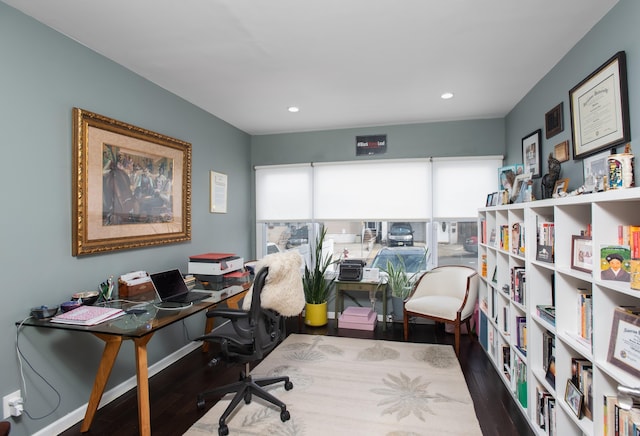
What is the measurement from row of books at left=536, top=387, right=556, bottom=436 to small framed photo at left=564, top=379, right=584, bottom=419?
0.17 meters

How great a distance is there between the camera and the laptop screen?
96.7 inches

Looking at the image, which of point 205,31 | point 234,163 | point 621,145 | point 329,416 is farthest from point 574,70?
point 234,163

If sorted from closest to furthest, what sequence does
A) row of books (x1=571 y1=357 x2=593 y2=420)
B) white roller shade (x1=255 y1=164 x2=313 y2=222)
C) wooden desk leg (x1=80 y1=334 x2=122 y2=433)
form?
row of books (x1=571 y1=357 x2=593 y2=420) → wooden desk leg (x1=80 y1=334 x2=122 y2=433) → white roller shade (x1=255 y1=164 x2=313 y2=222)

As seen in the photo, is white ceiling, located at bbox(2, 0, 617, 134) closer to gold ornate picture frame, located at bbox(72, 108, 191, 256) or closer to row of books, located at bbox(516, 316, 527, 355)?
gold ornate picture frame, located at bbox(72, 108, 191, 256)

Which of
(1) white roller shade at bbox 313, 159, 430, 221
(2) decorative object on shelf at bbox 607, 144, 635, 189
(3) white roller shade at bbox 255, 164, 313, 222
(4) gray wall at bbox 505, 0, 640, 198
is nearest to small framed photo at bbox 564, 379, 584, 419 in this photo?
(2) decorative object on shelf at bbox 607, 144, 635, 189

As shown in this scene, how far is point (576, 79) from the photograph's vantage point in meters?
2.39

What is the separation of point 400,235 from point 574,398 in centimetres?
277

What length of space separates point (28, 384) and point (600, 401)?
9.85 ft

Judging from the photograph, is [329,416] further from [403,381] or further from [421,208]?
[421,208]

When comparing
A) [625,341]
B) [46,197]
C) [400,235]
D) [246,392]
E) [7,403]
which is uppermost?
[46,197]

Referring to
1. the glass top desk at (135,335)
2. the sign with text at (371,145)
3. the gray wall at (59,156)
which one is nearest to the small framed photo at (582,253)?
the gray wall at (59,156)

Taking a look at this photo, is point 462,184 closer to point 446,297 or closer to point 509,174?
point 509,174

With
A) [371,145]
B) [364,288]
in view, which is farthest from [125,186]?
[371,145]

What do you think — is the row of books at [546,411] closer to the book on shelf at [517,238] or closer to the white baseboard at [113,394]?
the book on shelf at [517,238]
